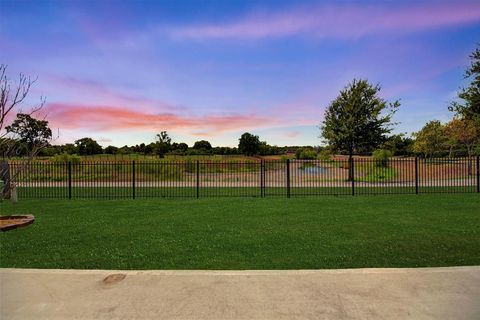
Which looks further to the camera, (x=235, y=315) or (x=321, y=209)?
(x=321, y=209)

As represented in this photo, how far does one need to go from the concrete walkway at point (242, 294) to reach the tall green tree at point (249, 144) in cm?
7744

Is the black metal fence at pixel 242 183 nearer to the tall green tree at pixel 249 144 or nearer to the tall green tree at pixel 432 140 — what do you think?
the tall green tree at pixel 432 140

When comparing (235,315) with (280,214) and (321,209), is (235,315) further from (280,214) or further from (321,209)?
(321,209)

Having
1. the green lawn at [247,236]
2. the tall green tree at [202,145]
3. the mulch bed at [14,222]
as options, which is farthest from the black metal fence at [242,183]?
the tall green tree at [202,145]

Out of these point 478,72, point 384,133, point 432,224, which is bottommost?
point 432,224

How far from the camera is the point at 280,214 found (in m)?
10.4

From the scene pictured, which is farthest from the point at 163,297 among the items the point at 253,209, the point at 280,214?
the point at 253,209

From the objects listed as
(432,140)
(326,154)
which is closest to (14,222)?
(326,154)

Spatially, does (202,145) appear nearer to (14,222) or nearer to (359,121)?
(359,121)

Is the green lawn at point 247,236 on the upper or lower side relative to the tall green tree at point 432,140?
lower

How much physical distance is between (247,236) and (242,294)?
3209 millimetres

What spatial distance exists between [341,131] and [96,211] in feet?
56.0

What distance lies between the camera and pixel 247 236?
7449 mm

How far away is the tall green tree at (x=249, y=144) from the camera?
270 feet
